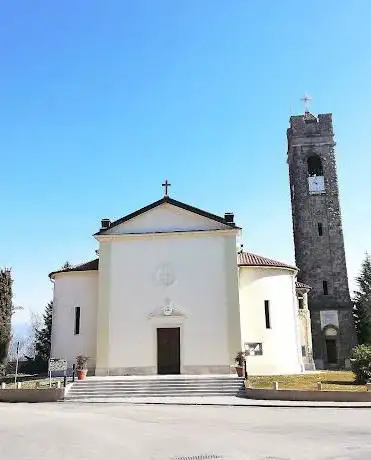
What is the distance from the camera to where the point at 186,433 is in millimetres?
11867

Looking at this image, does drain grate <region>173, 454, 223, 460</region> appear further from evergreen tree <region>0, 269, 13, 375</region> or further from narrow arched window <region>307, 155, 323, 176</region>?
narrow arched window <region>307, 155, 323, 176</region>

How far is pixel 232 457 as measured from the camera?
896cm

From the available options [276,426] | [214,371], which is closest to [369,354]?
[214,371]

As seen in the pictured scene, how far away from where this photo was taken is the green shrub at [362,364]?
21922mm

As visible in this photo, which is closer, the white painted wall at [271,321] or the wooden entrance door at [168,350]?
the wooden entrance door at [168,350]

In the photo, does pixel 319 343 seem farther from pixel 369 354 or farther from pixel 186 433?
pixel 186 433

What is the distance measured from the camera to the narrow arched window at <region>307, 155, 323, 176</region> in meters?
47.1

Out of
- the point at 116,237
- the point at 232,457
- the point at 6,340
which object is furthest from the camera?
the point at 6,340

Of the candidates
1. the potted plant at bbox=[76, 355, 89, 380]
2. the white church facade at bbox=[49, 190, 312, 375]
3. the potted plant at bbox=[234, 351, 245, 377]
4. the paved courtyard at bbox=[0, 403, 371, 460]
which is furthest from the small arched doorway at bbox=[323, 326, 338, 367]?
the paved courtyard at bbox=[0, 403, 371, 460]

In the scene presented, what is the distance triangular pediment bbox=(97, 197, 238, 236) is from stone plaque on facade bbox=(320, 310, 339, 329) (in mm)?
18916

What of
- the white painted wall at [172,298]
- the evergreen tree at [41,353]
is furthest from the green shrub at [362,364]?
the evergreen tree at [41,353]

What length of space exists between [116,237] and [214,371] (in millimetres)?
9860

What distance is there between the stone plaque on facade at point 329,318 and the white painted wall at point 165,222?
19.1m

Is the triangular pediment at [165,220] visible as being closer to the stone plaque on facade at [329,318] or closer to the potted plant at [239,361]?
the potted plant at [239,361]
